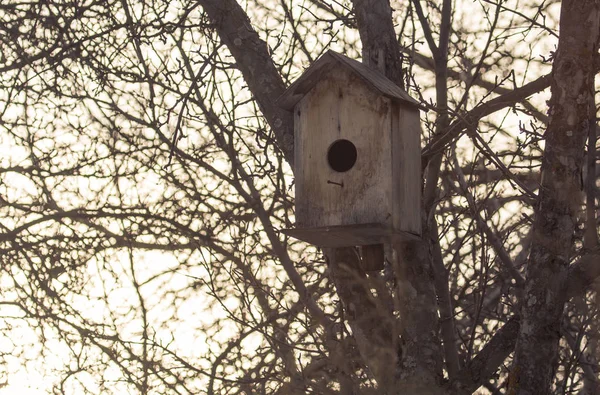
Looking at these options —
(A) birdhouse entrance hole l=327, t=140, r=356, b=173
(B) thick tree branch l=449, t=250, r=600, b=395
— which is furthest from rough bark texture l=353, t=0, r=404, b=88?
(B) thick tree branch l=449, t=250, r=600, b=395

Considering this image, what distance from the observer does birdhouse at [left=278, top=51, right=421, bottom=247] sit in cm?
440

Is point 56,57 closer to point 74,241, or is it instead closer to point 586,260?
point 74,241

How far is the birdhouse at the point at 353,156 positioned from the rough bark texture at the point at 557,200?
572 mm

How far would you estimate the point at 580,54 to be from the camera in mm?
4125

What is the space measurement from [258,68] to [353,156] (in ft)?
2.13

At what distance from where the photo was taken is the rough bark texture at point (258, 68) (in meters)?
4.87

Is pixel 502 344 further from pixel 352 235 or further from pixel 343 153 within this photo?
pixel 343 153

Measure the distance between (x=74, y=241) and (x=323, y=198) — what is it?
3.00 m

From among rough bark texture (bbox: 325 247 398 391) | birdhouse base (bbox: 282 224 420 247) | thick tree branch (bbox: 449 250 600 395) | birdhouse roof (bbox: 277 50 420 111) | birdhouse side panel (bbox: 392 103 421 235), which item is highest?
birdhouse roof (bbox: 277 50 420 111)

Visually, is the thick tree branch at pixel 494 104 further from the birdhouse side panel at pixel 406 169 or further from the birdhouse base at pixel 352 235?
the birdhouse base at pixel 352 235

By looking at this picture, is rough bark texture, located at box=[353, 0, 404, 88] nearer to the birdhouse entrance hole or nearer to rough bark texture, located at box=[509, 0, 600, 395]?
the birdhouse entrance hole

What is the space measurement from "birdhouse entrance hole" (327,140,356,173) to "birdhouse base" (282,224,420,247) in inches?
11.6

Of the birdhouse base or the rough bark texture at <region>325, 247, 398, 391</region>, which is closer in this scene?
the birdhouse base

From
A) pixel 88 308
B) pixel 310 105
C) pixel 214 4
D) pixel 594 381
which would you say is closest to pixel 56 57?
pixel 214 4
